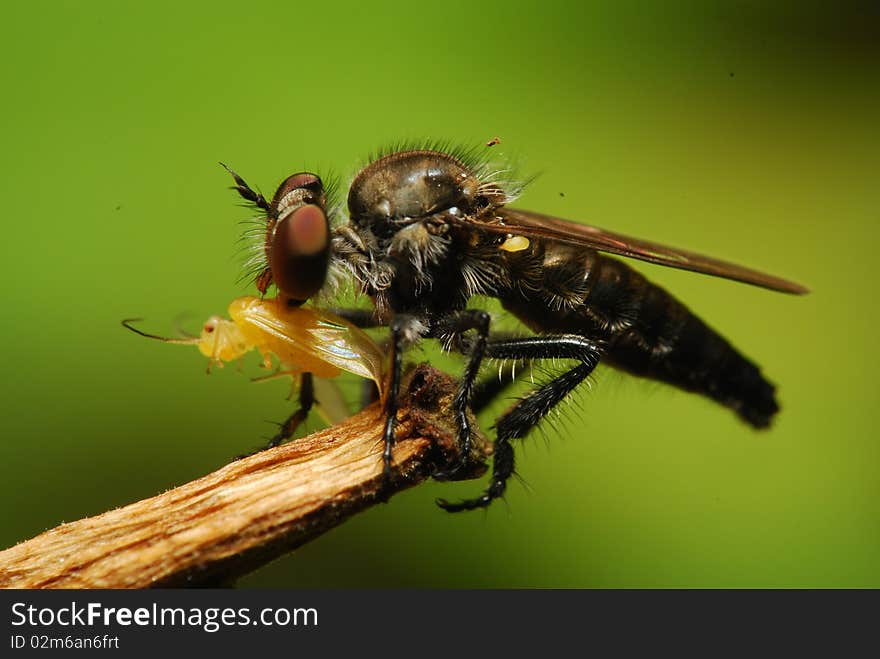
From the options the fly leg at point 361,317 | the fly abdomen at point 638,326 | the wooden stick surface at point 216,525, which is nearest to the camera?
the wooden stick surface at point 216,525

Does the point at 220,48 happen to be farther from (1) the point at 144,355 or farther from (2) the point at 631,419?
(2) the point at 631,419

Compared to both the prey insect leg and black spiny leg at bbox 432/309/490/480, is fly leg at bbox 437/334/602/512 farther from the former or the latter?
the prey insect leg

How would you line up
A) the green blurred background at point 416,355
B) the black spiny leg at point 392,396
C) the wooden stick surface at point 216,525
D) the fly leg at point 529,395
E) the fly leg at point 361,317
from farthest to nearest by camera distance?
the green blurred background at point 416,355 < the fly leg at point 361,317 < the fly leg at point 529,395 < the black spiny leg at point 392,396 < the wooden stick surface at point 216,525

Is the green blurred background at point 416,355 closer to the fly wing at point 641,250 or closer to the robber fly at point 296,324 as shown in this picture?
the fly wing at point 641,250

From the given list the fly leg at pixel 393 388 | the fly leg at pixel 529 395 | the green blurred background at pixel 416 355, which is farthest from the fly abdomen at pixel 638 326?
the fly leg at pixel 393 388

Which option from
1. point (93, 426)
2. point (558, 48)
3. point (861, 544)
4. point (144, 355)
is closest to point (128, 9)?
point (144, 355)
